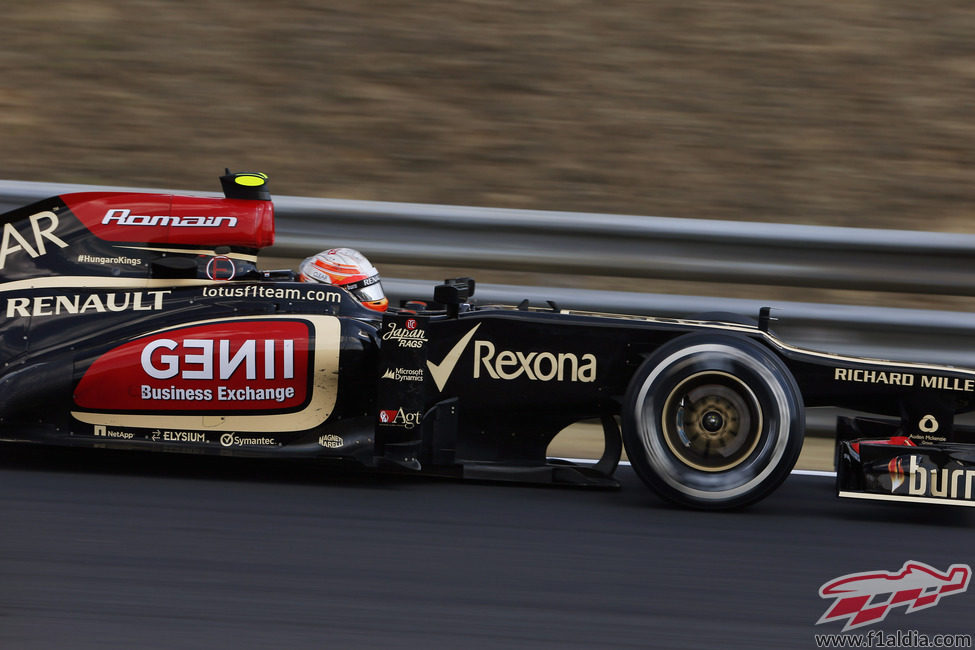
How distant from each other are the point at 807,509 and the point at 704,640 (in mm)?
1691

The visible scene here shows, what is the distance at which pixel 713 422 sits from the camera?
16.0 ft

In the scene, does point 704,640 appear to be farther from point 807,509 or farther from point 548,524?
point 807,509

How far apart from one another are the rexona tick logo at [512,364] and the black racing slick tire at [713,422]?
328 mm

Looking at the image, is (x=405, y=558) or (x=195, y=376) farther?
(x=195, y=376)

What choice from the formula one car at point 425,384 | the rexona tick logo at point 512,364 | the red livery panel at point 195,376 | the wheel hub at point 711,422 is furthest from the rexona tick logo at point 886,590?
the red livery panel at point 195,376

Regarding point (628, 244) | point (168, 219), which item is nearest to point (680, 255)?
point (628, 244)

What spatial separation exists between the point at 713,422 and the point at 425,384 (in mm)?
1223

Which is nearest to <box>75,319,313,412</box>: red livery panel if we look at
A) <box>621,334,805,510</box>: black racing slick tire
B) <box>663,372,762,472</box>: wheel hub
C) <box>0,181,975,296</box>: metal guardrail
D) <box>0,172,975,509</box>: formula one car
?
<box>0,172,975,509</box>: formula one car

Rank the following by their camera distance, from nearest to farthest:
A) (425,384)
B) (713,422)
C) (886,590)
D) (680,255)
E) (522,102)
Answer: (886,590)
(713,422)
(425,384)
(680,255)
(522,102)

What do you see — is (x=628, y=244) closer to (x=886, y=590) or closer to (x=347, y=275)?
(x=347, y=275)

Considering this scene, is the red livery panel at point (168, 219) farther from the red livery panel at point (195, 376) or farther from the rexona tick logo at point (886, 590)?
the rexona tick logo at point (886, 590)

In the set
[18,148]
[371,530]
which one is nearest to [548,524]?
[371,530]

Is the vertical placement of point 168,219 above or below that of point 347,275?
above

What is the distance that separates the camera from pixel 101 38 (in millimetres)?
9773
